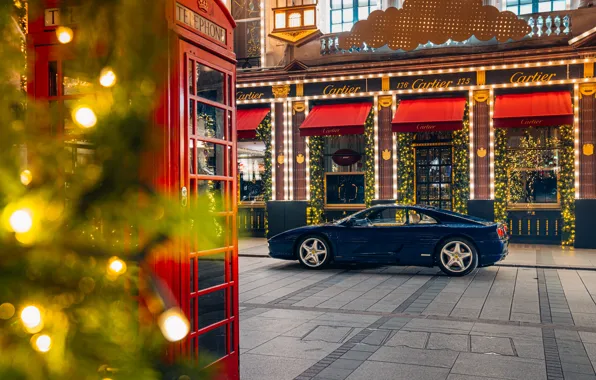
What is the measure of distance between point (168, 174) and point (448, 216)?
9.38 meters

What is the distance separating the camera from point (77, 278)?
1.35m

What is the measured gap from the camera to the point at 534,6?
18.3 metres

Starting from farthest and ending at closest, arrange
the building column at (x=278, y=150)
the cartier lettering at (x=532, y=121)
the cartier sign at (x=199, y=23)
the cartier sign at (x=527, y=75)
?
1. the building column at (x=278, y=150)
2. the cartier sign at (x=527, y=75)
3. the cartier lettering at (x=532, y=121)
4. the cartier sign at (x=199, y=23)

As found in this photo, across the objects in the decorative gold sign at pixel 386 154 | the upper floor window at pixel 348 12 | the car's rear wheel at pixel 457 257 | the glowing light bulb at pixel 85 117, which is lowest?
the car's rear wheel at pixel 457 257

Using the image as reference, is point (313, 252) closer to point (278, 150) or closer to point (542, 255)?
point (542, 255)

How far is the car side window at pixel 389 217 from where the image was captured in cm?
1228

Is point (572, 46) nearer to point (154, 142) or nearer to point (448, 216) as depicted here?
point (448, 216)

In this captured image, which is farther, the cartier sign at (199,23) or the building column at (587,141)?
the building column at (587,141)

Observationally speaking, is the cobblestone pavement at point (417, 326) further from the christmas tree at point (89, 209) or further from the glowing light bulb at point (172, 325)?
the christmas tree at point (89, 209)

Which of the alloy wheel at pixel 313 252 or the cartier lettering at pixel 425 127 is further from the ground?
the cartier lettering at pixel 425 127

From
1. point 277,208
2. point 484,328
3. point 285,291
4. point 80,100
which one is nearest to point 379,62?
point 277,208

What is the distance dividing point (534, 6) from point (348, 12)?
6025mm

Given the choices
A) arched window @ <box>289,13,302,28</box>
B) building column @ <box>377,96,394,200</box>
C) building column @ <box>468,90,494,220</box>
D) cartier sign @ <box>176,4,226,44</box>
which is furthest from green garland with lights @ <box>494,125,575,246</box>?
cartier sign @ <box>176,4,226,44</box>

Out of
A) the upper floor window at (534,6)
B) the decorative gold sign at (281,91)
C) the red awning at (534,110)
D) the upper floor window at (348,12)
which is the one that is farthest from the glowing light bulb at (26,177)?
the upper floor window at (348,12)
